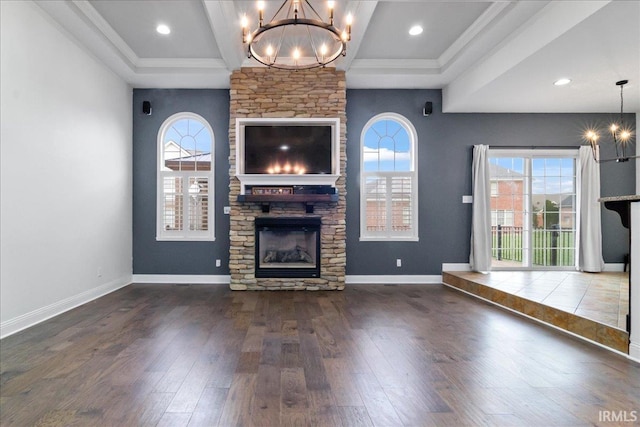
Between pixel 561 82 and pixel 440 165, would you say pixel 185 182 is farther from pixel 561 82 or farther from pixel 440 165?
pixel 561 82

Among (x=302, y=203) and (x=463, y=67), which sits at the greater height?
(x=463, y=67)

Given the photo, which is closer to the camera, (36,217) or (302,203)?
(36,217)

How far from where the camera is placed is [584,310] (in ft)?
11.1

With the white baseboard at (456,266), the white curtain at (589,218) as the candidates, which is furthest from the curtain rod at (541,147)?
the white baseboard at (456,266)

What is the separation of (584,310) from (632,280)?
853 millimetres

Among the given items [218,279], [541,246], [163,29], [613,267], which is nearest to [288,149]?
[163,29]

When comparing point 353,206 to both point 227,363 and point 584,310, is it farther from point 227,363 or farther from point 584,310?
point 227,363

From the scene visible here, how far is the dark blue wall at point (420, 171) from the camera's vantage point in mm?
5773

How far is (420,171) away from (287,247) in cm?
260

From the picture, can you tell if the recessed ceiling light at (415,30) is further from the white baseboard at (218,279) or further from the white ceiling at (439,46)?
the white baseboard at (218,279)

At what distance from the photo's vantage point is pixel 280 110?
5320 millimetres

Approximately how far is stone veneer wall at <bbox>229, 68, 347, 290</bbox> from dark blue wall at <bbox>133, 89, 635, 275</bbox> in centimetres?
52

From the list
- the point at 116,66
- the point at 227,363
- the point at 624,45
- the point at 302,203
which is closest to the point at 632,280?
the point at 624,45

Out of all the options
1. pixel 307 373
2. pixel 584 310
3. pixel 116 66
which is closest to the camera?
pixel 307 373
